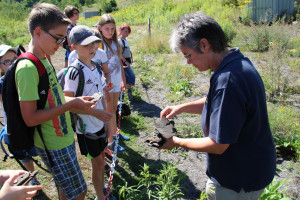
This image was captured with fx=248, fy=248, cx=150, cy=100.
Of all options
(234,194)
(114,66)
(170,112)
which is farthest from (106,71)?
(234,194)

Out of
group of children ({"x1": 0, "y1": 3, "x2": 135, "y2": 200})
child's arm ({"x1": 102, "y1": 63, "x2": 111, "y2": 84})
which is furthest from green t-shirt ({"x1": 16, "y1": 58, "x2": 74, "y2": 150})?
child's arm ({"x1": 102, "y1": 63, "x2": 111, "y2": 84})

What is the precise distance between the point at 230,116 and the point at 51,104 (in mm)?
1444

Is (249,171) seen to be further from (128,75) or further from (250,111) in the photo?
(128,75)

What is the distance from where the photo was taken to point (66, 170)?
7.14ft

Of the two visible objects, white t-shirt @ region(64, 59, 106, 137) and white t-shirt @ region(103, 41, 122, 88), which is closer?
white t-shirt @ region(64, 59, 106, 137)

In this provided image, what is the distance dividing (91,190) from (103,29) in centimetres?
246

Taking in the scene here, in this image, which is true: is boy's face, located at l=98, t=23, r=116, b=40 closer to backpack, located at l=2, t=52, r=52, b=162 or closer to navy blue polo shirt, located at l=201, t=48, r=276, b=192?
backpack, located at l=2, t=52, r=52, b=162

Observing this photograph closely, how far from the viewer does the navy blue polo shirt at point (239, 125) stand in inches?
59.9

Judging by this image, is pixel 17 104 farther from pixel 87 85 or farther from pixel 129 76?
pixel 129 76

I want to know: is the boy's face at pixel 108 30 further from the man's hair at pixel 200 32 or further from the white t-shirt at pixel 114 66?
the man's hair at pixel 200 32

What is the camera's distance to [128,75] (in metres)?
6.16

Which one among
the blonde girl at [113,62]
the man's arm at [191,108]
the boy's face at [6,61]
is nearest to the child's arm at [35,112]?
the man's arm at [191,108]

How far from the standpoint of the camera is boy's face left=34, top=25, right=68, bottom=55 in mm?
1984

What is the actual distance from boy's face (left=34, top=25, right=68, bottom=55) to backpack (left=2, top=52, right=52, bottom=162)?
0.14 meters
